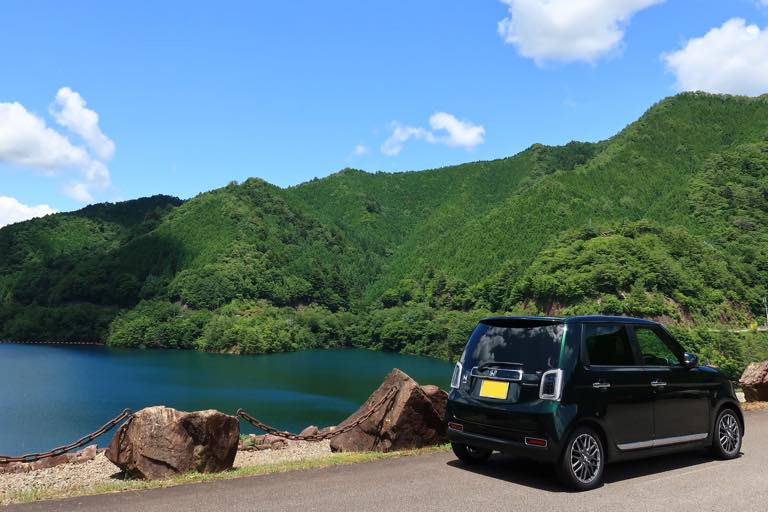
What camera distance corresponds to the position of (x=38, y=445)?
40.7 m

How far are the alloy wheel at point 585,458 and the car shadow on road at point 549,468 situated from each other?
300 mm

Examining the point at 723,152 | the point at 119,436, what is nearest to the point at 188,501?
the point at 119,436

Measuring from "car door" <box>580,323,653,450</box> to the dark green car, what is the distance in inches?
0.5

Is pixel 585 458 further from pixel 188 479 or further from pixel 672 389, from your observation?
pixel 188 479

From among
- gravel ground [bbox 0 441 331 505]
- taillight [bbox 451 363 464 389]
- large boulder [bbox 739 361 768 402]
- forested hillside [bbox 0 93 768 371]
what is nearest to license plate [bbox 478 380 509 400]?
taillight [bbox 451 363 464 389]

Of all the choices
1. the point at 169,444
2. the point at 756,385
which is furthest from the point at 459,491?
the point at 756,385

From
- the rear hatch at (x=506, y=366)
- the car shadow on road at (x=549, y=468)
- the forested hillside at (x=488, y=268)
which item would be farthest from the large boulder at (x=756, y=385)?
the forested hillside at (x=488, y=268)

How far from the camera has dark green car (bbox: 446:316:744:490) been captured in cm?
720

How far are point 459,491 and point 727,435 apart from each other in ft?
16.0

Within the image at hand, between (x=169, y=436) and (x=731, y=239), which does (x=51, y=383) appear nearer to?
(x=169, y=436)

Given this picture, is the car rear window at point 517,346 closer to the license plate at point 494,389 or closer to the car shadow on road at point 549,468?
the license plate at point 494,389

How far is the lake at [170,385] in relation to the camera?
51.6 meters

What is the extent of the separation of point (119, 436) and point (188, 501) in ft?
10.1

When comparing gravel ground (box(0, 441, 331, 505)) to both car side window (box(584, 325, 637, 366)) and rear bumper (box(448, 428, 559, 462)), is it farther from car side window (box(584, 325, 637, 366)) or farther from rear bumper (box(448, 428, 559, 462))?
car side window (box(584, 325, 637, 366))
